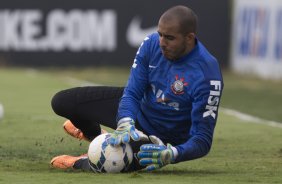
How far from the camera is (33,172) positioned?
25.2 feet

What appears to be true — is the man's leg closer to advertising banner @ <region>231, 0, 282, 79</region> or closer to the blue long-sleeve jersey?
the blue long-sleeve jersey

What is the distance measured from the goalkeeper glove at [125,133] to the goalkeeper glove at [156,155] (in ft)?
0.50

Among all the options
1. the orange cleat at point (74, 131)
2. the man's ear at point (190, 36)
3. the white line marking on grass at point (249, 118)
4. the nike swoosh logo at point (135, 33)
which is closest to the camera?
the man's ear at point (190, 36)

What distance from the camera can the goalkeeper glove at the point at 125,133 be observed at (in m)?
7.46

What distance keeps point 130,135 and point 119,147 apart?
0.25 metres

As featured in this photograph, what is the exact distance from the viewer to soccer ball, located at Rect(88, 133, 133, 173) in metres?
7.62

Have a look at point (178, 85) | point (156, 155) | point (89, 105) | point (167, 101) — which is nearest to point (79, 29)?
point (89, 105)

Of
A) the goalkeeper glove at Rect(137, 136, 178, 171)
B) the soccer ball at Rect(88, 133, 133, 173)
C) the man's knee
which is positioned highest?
the man's knee

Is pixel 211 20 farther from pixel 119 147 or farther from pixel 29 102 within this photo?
pixel 119 147

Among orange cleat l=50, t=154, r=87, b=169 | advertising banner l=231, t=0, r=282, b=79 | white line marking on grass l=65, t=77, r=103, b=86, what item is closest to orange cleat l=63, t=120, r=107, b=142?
orange cleat l=50, t=154, r=87, b=169

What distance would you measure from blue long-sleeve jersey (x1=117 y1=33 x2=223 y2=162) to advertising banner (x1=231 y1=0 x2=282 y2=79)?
1421 centimetres

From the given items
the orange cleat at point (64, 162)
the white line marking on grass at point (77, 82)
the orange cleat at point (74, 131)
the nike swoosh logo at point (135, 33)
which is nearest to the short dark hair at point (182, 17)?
the orange cleat at point (64, 162)

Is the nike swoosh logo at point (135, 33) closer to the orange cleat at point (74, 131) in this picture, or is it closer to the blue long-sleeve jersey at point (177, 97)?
the orange cleat at point (74, 131)

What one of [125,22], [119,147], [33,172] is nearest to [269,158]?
[119,147]
